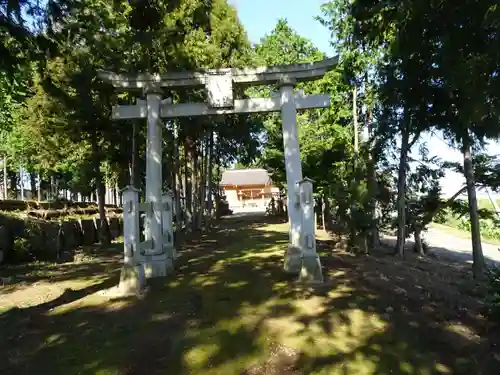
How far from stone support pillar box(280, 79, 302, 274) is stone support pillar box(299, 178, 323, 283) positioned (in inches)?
25.5

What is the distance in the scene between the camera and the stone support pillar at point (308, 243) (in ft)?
21.4

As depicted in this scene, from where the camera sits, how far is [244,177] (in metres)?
47.1

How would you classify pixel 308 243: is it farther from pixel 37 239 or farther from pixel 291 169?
pixel 37 239

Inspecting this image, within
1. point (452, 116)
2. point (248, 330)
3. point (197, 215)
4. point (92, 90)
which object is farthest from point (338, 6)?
point (248, 330)

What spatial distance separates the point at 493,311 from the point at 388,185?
9.61 meters

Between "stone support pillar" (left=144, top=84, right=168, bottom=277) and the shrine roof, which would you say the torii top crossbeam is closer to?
"stone support pillar" (left=144, top=84, right=168, bottom=277)

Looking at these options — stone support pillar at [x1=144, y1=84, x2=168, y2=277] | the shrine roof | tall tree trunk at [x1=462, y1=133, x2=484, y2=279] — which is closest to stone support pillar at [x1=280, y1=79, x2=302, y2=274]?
stone support pillar at [x1=144, y1=84, x2=168, y2=277]

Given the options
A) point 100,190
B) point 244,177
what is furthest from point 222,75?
point 244,177

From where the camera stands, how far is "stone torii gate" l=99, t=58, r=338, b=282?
24.1 feet

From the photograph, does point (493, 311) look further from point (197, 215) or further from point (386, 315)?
point (197, 215)

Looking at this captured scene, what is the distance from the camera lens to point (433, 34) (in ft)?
19.1

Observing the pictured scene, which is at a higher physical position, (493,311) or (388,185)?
(388,185)

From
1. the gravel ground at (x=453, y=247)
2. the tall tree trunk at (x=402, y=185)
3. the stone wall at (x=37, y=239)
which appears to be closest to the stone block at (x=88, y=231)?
the stone wall at (x=37, y=239)

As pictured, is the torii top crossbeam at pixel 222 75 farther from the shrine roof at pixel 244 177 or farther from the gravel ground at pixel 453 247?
the shrine roof at pixel 244 177
